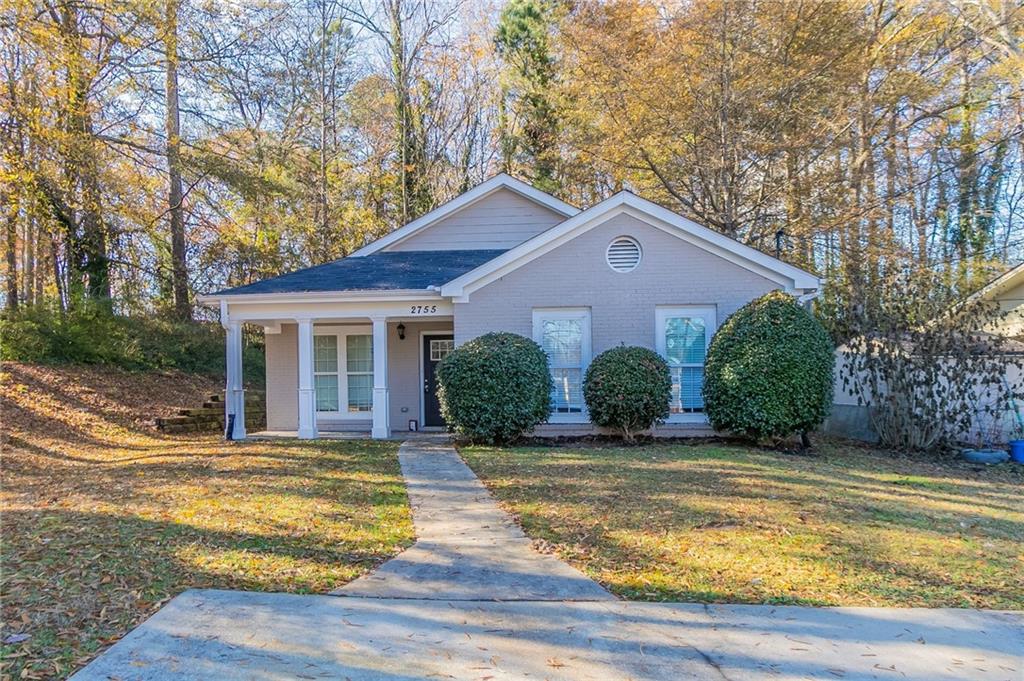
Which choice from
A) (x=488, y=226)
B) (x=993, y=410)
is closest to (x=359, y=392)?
(x=488, y=226)

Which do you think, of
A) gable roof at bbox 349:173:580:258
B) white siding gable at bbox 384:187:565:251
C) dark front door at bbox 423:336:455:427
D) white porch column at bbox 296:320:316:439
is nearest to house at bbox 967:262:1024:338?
gable roof at bbox 349:173:580:258

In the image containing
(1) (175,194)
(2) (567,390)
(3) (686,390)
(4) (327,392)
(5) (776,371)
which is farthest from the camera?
(1) (175,194)

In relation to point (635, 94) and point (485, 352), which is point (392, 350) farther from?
point (635, 94)

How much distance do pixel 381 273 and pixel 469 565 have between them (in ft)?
29.7

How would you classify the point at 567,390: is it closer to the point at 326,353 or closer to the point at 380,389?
the point at 380,389

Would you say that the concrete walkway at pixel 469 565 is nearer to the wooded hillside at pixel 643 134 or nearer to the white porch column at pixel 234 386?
the white porch column at pixel 234 386

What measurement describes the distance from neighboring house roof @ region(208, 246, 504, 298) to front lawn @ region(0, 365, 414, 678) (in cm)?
291

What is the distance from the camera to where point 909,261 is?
1612 centimetres

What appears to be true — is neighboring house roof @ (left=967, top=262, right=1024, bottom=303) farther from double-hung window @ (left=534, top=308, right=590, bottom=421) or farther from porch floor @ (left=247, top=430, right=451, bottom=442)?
porch floor @ (left=247, top=430, right=451, bottom=442)

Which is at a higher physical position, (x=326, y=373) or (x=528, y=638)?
(x=326, y=373)

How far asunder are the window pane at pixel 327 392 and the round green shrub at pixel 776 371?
317 inches

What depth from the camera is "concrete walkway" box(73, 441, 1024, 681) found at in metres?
3.19

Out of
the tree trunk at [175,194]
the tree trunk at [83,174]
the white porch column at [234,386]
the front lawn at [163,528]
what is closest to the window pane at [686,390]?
the front lawn at [163,528]

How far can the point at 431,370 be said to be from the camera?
13398 mm
